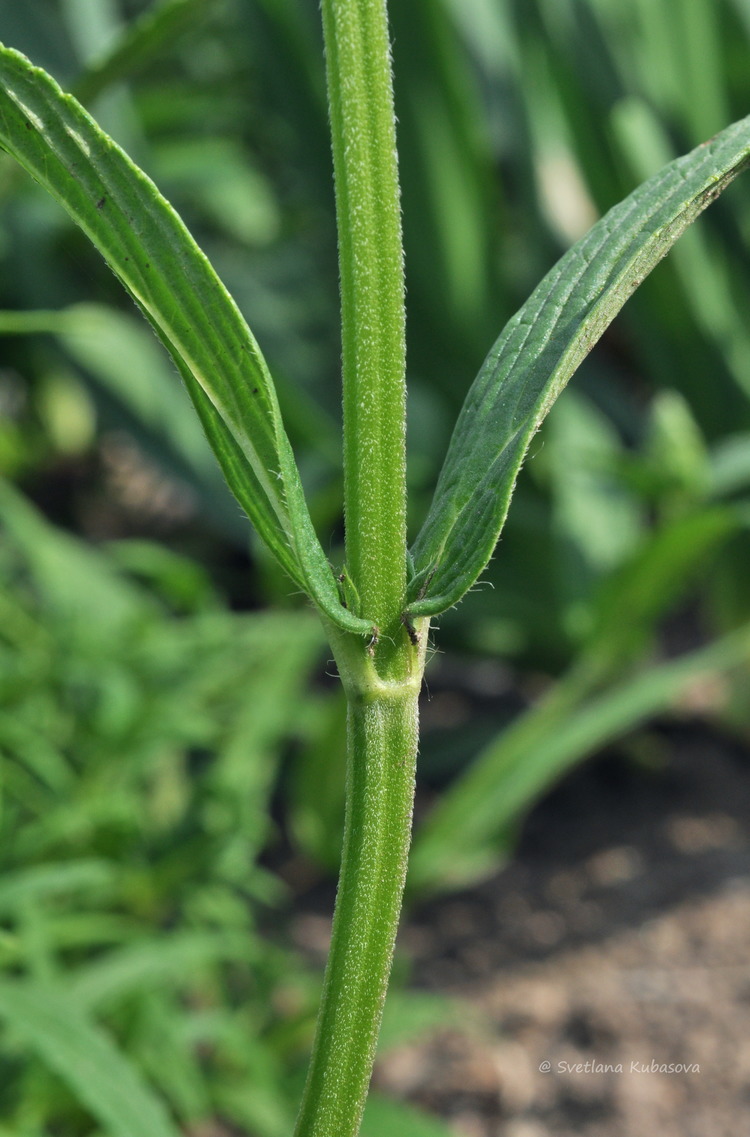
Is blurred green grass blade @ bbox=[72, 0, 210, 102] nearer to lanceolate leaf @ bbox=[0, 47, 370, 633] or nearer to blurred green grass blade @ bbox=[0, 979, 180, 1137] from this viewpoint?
lanceolate leaf @ bbox=[0, 47, 370, 633]

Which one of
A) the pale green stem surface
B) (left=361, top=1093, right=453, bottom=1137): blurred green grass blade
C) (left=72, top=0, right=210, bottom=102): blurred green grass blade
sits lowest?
(left=361, top=1093, right=453, bottom=1137): blurred green grass blade

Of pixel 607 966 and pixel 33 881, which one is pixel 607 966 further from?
pixel 33 881

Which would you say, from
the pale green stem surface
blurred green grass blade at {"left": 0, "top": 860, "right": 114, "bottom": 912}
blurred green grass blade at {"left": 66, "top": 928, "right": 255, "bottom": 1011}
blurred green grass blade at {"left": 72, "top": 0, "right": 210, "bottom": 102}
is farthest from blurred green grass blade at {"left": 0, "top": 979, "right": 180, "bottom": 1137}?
blurred green grass blade at {"left": 72, "top": 0, "right": 210, "bottom": 102}

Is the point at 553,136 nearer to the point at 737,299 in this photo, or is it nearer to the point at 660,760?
the point at 737,299

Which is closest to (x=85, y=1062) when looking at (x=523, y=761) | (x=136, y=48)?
(x=136, y=48)

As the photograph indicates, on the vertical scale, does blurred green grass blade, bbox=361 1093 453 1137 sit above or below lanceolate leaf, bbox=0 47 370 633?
below

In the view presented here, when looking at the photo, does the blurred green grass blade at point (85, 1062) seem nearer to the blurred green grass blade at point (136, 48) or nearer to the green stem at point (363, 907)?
the green stem at point (363, 907)

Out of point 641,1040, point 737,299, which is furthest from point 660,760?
point 737,299
